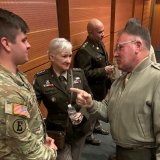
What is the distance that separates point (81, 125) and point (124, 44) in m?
0.83

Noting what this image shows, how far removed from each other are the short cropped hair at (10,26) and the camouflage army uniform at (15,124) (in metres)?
0.18

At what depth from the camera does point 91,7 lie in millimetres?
4125

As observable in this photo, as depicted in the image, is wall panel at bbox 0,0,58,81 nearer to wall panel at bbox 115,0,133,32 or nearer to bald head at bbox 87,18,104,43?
bald head at bbox 87,18,104,43

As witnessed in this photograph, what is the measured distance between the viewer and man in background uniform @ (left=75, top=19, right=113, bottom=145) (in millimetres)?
→ 3078

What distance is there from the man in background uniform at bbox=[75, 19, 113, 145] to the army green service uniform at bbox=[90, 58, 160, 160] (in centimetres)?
131

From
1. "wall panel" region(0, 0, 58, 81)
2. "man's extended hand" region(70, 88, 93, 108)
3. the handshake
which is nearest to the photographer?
"man's extended hand" region(70, 88, 93, 108)

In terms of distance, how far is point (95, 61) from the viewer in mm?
3164

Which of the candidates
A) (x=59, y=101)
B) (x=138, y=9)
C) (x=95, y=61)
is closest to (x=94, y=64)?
(x=95, y=61)

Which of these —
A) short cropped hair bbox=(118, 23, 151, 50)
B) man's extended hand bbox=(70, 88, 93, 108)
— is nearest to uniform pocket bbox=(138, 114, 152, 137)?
man's extended hand bbox=(70, 88, 93, 108)

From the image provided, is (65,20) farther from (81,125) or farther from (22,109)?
(22,109)

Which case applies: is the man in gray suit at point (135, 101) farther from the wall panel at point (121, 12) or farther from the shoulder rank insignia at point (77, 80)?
the wall panel at point (121, 12)

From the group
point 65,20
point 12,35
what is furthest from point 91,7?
point 12,35

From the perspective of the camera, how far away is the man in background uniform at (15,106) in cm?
112

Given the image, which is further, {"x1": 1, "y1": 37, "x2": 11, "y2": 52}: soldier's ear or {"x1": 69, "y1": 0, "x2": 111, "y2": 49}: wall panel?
{"x1": 69, "y1": 0, "x2": 111, "y2": 49}: wall panel
